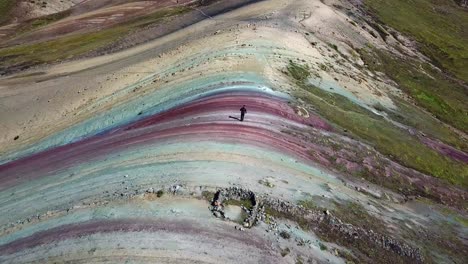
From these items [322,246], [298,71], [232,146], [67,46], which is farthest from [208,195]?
[67,46]

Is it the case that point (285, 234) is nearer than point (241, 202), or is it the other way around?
point (285, 234)

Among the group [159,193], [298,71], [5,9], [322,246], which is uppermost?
[298,71]

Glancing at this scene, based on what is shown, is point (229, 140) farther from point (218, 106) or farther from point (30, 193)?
point (30, 193)

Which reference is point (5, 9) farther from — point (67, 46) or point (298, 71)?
point (298, 71)

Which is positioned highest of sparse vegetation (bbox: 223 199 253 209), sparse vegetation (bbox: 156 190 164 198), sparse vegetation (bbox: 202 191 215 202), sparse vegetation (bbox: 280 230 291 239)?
sparse vegetation (bbox: 202 191 215 202)

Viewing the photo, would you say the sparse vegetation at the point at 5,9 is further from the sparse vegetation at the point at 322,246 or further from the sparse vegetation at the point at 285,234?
the sparse vegetation at the point at 322,246

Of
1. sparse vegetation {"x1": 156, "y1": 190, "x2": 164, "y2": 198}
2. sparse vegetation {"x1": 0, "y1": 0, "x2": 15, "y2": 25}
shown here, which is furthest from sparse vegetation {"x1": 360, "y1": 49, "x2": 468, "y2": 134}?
sparse vegetation {"x1": 0, "y1": 0, "x2": 15, "y2": 25}

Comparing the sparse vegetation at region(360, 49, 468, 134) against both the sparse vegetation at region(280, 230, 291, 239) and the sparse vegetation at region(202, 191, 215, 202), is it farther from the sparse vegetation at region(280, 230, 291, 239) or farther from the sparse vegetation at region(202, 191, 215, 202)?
the sparse vegetation at region(202, 191, 215, 202)

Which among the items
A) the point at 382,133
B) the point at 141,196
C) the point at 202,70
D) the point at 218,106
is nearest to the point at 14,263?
the point at 141,196

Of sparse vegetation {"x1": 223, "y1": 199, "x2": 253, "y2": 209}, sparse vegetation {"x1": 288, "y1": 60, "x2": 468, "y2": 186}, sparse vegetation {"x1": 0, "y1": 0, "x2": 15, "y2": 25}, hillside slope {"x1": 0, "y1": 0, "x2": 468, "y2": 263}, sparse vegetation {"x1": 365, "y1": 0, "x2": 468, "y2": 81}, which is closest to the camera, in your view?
hillside slope {"x1": 0, "y1": 0, "x2": 468, "y2": 263}

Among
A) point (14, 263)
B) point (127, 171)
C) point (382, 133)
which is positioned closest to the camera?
point (14, 263)

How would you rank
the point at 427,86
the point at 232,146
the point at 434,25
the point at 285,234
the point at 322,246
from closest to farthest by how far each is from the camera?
1. the point at 285,234
2. the point at 322,246
3. the point at 232,146
4. the point at 427,86
5. the point at 434,25
